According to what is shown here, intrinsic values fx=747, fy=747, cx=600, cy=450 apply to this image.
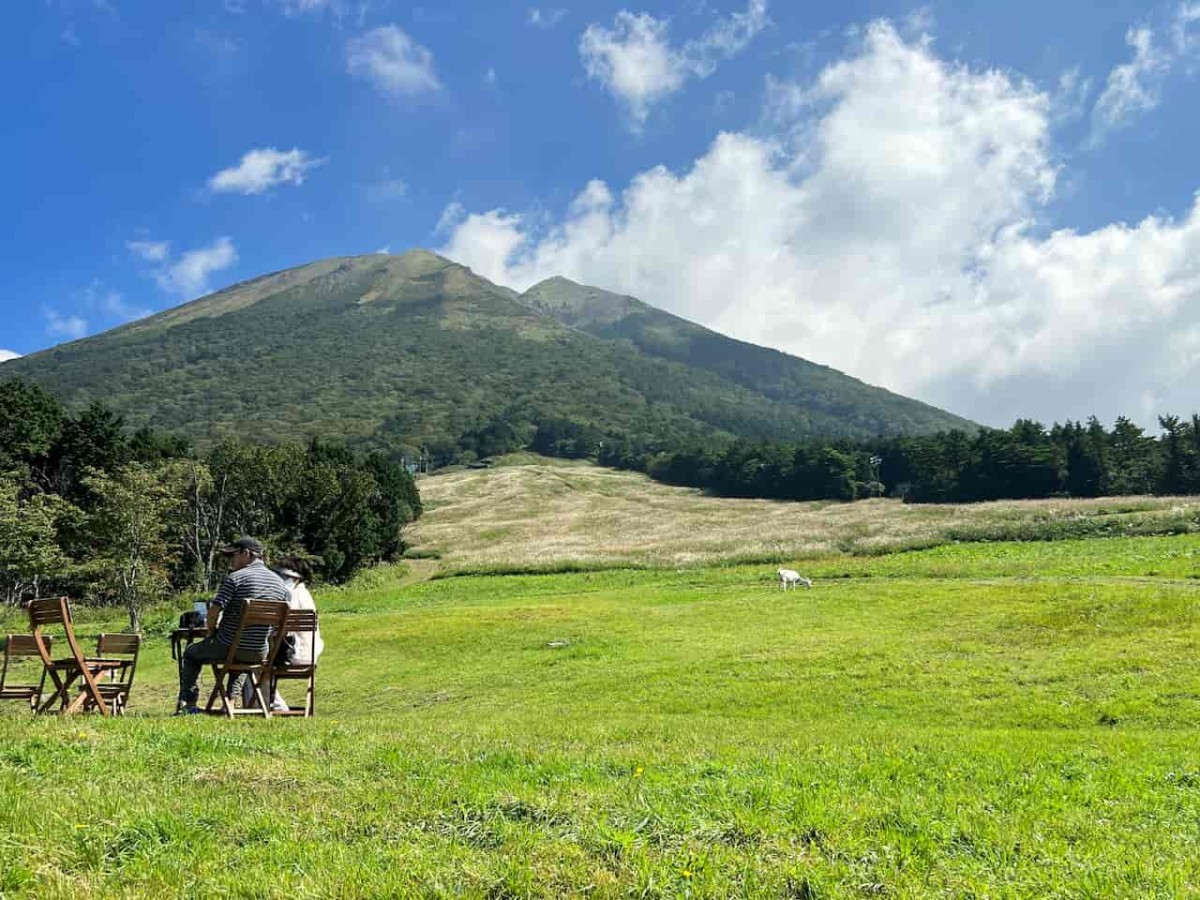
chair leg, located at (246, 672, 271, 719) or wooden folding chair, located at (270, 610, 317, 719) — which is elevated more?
wooden folding chair, located at (270, 610, 317, 719)

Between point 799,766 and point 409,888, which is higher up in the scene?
point 409,888

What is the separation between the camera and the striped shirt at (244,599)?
1097cm

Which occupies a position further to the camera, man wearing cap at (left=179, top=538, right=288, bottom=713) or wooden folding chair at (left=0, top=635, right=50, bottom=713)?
man wearing cap at (left=179, top=538, right=288, bottom=713)

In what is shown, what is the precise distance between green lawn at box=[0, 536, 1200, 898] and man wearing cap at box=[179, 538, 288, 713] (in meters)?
0.78

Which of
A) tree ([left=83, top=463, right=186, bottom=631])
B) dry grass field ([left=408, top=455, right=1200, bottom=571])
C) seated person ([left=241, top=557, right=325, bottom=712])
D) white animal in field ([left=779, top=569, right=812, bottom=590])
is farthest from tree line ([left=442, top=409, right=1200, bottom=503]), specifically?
seated person ([left=241, top=557, right=325, bottom=712])

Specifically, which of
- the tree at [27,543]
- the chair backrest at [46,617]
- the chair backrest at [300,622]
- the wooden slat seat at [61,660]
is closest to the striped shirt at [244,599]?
the chair backrest at [300,622]

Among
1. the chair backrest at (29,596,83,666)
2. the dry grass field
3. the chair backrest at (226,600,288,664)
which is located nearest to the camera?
the chair backrest at (29,596,83,666)

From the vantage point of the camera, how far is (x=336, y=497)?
184 ft

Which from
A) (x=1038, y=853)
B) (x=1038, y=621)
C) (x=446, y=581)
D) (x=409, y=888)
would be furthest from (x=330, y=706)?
(x=446, y=581)

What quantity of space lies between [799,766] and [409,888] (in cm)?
503

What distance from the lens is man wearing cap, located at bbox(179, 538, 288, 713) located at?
11.0 meters

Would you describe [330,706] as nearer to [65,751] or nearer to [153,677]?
[153,677]

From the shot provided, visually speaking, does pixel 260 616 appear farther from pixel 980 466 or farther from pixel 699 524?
pixel 980 466

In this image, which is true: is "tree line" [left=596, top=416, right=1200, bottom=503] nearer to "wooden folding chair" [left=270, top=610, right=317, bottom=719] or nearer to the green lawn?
the green lawn
